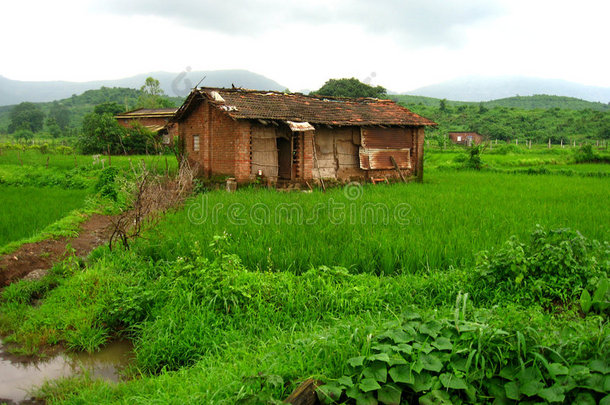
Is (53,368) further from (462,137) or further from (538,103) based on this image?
(538,103)

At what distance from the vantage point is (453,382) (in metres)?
2.70

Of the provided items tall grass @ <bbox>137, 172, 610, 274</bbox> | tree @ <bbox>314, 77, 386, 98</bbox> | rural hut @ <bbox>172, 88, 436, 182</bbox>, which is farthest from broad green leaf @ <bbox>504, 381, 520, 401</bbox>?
tree @ <bbox>314, 77, 386, 98</bbox>

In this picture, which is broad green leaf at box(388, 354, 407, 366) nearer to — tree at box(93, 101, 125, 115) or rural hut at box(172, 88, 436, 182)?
rural hut at box(172, 88, 436, 182)

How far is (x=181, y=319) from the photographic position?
4.48 metres

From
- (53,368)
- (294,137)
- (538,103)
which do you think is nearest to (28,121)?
(294,137)

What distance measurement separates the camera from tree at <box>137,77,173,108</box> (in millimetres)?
→ 51375

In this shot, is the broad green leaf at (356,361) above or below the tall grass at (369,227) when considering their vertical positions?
below

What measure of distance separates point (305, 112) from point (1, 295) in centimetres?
1142

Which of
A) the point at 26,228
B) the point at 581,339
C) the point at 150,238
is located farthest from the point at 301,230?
the point at 26,228

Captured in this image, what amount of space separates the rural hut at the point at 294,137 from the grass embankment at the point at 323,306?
6.37 meters

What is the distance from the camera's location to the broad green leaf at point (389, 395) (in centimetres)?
264

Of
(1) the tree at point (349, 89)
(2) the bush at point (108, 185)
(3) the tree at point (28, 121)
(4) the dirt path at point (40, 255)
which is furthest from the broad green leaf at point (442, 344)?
(3) the tree at point (28, 121)

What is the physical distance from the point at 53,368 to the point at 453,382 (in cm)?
385

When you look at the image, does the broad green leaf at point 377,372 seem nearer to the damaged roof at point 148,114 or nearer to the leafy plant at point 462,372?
the leafy plant at point 462,372
